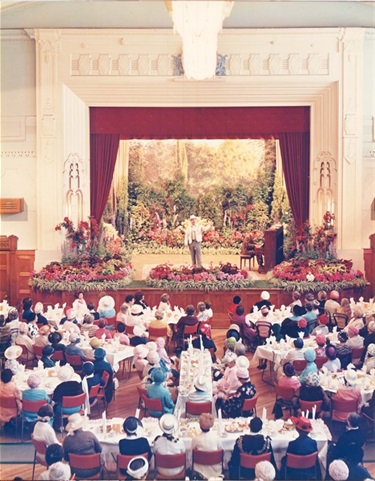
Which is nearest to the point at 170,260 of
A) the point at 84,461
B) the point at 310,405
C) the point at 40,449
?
the point at 310,405

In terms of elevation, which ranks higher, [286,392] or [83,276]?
[83,276]

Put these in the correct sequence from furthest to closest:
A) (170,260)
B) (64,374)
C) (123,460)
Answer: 1. (170,260)
2. (64,374)
3. (123,460)

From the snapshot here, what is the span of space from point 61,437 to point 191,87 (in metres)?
11.9

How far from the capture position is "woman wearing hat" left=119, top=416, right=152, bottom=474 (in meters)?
7.88

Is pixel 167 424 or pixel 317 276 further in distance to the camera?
pixel 317 276

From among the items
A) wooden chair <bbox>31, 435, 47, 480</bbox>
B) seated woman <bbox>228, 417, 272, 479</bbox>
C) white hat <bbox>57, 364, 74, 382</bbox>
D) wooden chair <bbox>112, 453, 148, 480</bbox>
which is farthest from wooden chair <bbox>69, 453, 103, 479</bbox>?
white hat <bbox>57, 364, 74, 382</bbox>

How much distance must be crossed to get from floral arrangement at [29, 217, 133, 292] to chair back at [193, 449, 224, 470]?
9.82 meters

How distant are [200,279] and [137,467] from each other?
10.2 metres

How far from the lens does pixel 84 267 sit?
1820 centimetres

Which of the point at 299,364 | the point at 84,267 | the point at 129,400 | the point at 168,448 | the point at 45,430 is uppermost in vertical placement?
the point at 84,267

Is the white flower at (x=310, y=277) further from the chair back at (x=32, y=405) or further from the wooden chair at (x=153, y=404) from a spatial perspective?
the chair back at (x=32, y=405)

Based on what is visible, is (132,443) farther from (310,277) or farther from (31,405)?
(310,277)

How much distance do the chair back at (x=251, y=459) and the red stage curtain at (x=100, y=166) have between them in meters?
13.0

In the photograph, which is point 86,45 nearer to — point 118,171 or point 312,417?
point 118,171
